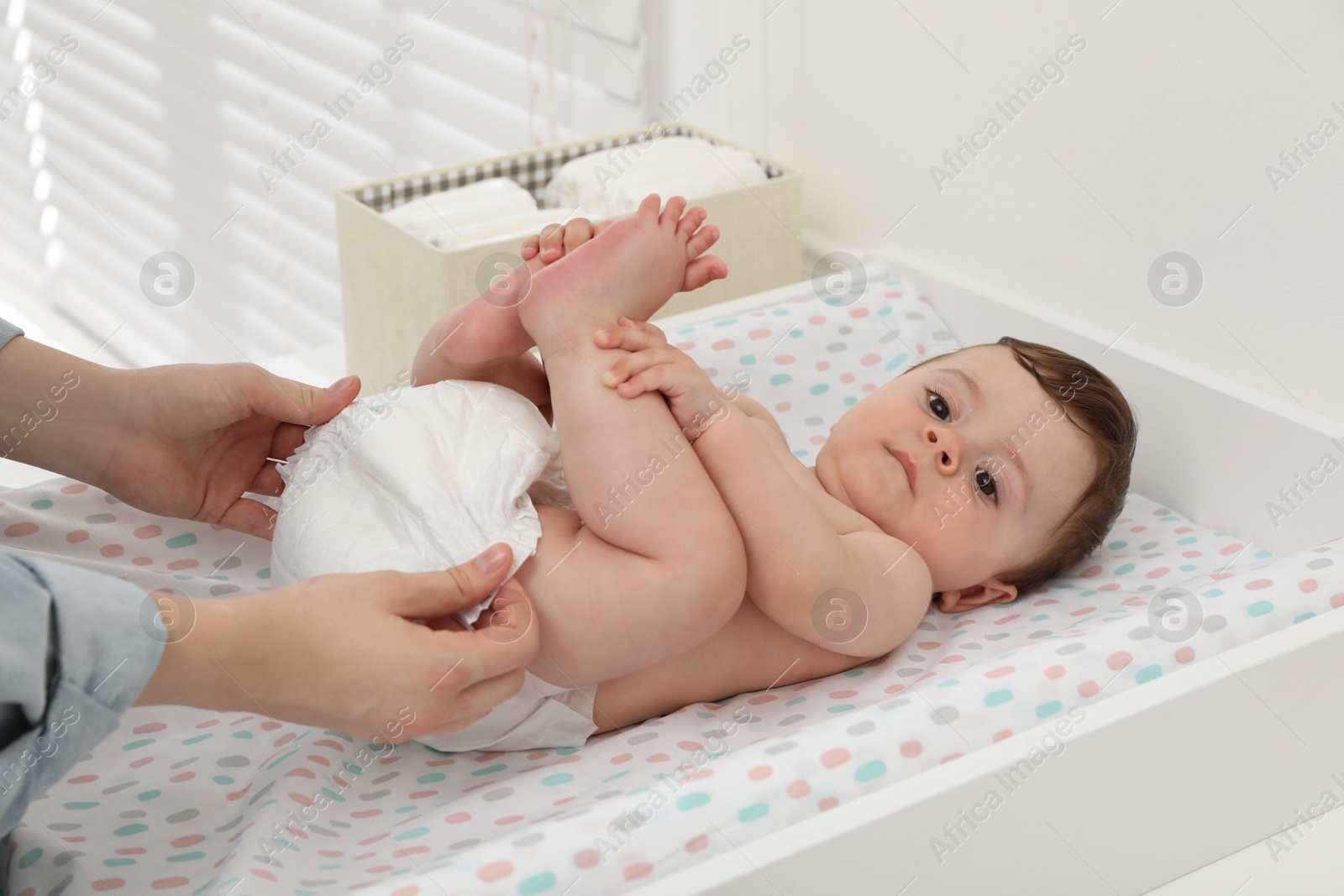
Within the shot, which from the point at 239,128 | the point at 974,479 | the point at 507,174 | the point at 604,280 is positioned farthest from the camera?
the point at 239,128

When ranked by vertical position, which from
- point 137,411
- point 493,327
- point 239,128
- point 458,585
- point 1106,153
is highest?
point 1106,153

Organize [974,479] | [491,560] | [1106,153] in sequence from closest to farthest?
[491,560], [974,479], [1106,153]

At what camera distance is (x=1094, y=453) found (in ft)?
3.50

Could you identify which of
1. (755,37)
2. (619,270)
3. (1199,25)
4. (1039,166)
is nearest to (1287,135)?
(1199,25)

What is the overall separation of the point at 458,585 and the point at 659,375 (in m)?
0.23

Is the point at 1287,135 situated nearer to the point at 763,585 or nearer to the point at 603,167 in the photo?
the point at 763,585

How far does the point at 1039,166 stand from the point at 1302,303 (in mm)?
346

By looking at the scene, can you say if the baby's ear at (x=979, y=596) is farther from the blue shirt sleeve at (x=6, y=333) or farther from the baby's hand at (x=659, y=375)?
the blue shirt sleeve at (x=6, y=333)

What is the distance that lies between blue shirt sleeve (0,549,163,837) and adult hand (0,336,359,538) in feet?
1.33

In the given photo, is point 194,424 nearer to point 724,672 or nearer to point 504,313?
point 504,313

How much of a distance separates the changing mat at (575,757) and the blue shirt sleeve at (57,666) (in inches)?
6.2

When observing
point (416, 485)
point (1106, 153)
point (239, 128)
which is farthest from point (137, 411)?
point (239, 128)

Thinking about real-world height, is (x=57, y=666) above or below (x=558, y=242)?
below

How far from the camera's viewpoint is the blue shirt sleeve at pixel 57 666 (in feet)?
1.84
